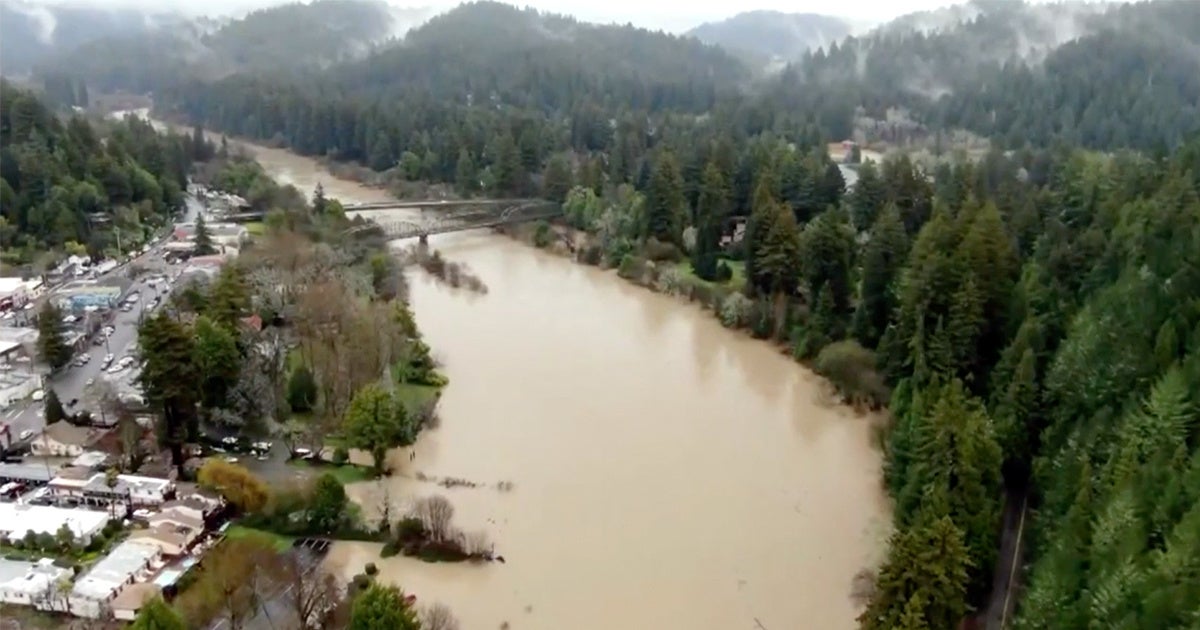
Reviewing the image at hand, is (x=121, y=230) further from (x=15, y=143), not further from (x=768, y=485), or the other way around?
(x=768, y=485)

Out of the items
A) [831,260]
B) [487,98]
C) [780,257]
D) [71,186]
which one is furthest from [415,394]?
[487,98]

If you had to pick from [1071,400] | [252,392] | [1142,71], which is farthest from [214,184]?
[1142,71]

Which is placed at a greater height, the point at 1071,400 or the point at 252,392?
the point at 1071,400

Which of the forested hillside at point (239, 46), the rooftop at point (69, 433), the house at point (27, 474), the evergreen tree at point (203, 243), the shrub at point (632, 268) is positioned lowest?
the house at point (27, 474)

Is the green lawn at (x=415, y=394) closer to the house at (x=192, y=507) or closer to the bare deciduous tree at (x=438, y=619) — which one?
the house at (x=192, y=507)

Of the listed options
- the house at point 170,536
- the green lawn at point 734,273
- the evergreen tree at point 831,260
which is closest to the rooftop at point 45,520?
the house at point 170,536

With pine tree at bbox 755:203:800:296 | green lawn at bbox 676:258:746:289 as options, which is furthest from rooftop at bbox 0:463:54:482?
green lawn at bbox 676:258:746:289
